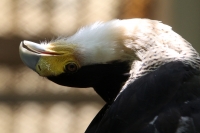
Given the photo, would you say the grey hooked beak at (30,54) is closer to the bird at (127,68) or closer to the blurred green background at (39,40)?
the bird at (127,68)

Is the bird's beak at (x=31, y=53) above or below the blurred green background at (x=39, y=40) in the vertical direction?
below

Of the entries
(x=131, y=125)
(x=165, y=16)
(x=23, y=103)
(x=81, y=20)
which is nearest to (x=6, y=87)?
(x=23, y=103)

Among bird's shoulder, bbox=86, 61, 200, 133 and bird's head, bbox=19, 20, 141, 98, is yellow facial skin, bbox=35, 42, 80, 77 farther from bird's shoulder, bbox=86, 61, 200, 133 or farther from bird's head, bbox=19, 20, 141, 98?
bird's shoulder, bbox=86, 61, 200, 133

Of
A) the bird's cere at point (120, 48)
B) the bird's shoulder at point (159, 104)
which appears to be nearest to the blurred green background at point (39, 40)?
the bird's cere at point (120, 48)

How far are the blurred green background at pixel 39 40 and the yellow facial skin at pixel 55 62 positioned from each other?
4.33 feet

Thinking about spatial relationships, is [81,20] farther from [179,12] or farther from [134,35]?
[134,35]

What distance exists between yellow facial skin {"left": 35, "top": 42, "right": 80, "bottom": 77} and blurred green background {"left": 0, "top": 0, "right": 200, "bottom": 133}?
1.32 metres

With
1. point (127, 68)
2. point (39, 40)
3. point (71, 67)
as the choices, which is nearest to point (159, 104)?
point (127, 68)

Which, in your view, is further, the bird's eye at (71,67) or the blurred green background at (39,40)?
the blurred green background at (39,40)

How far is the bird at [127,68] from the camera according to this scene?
4.12ft

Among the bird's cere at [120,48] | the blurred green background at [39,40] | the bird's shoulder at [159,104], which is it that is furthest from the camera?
the blurred green background at [39,40]

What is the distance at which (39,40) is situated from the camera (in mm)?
2721

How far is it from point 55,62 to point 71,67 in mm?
46

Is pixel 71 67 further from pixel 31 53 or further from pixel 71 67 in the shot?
pixel 31 53
